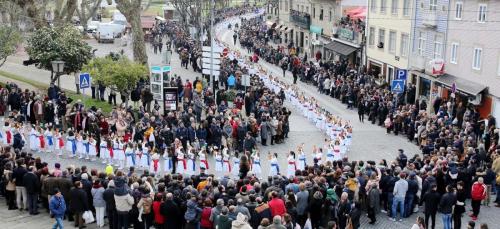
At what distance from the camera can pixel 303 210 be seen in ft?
56.9

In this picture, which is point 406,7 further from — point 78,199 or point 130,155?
point 78,199

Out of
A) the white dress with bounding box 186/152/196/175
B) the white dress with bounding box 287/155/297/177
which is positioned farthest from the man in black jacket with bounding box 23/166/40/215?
the white dress with bounding box 287/155/297/177

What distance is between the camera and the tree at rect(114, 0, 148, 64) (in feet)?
126

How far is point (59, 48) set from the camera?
34.8 meters

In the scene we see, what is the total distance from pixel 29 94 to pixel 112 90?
4.46 meters

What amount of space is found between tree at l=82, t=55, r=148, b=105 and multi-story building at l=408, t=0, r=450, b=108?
49.8ft

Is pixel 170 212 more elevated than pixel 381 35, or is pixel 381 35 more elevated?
pixel 381 35

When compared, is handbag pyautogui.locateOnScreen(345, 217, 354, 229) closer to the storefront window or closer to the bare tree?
the storefront window

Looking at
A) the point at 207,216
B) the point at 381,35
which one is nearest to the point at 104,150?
the point at 207,216

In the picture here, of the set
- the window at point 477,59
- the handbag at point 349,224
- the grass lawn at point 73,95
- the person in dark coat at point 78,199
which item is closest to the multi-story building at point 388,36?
the window at point 477,59

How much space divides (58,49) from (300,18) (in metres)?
33.5

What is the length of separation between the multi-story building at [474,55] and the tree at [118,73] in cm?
1599

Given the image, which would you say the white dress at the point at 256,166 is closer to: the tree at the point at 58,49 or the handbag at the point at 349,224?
the handbag at the point at 349,224

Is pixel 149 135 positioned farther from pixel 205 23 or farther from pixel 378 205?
pixel 205 23
